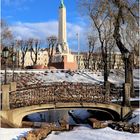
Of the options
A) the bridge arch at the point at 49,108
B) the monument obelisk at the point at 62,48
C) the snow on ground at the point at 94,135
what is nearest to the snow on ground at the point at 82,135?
the snow on ground at the point at 94,135

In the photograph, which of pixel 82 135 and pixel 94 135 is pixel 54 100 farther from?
pixel 94 135

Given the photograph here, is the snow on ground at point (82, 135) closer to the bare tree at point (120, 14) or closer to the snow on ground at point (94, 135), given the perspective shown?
the snow on ground at point (94, 135)

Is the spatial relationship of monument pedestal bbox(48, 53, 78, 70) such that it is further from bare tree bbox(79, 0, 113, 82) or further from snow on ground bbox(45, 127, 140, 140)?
snow on ground bbox(45, 127, 140, 140)

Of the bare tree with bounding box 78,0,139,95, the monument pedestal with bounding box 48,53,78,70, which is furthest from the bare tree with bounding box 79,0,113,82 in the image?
the monument pedestal with bounding box 48,53,78,70

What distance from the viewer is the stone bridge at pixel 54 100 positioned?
1509 cm

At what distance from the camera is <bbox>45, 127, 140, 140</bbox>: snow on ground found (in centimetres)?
1177

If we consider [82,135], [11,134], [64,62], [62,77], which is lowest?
[82,135]

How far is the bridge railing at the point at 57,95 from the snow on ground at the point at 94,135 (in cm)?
337

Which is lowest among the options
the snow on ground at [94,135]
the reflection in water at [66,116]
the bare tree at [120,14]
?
the reflection in water at [66,116]

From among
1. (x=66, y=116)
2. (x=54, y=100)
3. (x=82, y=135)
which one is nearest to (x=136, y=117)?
(x=54, y=100)

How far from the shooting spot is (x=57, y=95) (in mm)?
16969

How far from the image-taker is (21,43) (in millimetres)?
64875

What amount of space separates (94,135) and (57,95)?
5.16 m

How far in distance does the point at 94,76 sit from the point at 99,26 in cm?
1325
